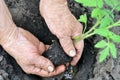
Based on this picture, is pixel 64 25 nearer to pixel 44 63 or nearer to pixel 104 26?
pixel 44 63

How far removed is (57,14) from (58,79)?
46 cm

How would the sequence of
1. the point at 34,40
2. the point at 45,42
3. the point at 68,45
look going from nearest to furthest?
the point at 68,45 → the point at 34,40 → the point at 45,42

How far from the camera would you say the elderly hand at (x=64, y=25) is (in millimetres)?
1831

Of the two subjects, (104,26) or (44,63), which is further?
(44,63)

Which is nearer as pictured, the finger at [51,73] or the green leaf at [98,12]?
the green leaf at [98,12]

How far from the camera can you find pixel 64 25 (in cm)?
188

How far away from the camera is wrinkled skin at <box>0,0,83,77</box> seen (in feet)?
6.00

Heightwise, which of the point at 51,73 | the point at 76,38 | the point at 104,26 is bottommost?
the point at 51,73

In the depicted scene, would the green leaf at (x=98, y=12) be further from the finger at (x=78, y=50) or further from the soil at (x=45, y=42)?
the soil at (x=45, y=42)

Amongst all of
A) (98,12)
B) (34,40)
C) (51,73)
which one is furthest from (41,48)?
(98,12)

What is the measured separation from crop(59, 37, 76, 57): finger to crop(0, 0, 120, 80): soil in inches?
7.2

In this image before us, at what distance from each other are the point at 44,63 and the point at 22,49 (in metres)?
0.18

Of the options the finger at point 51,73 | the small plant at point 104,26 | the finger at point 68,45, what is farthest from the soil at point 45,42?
the small plant at point 104,26

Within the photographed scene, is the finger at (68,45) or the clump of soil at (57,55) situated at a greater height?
the finger at (68,45)
